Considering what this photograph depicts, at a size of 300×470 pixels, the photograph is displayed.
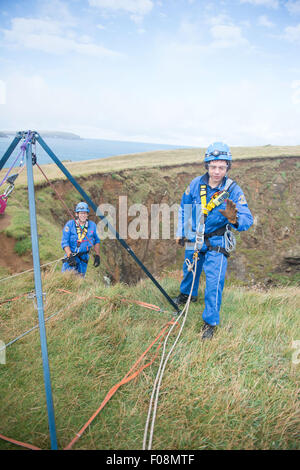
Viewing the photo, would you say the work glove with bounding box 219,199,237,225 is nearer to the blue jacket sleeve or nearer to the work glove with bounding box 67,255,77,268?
the blue jacket sleeve

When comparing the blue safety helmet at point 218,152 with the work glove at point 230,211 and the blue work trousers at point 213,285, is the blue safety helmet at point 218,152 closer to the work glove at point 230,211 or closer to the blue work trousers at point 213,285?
the work glove at point 230,211

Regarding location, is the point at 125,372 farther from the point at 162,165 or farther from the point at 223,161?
the point at 162,165

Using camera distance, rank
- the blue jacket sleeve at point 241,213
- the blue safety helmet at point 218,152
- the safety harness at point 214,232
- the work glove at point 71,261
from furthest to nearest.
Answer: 1. the work glove at point 71,261
2. the safety harness at point 214,232
3. the blue safety helmet at point 218,152
4. the blue jacket sleeve at point 241,213

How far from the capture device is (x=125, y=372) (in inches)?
129

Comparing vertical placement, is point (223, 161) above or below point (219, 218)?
above

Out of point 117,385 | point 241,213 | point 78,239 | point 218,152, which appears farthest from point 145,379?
point 78,239

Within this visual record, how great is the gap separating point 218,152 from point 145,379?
346 centimetres

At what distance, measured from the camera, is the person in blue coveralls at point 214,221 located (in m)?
4.13

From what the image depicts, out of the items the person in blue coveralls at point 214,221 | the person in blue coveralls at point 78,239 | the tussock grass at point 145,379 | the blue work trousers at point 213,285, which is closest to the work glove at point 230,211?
the person in blue coveralls at point 214,221

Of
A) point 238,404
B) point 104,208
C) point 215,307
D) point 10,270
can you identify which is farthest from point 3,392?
point 104,208

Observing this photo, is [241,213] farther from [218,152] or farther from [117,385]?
[117,385]

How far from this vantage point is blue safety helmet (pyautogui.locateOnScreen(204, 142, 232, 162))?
421cm

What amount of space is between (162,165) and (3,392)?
23271 millimetres

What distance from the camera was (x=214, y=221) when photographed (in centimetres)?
442
